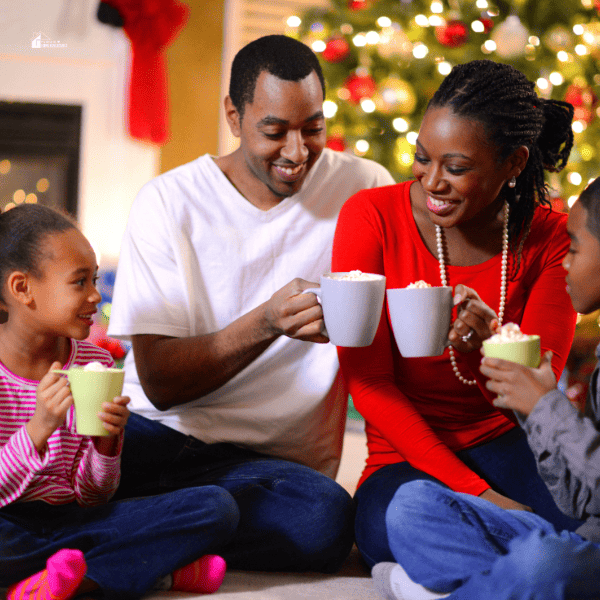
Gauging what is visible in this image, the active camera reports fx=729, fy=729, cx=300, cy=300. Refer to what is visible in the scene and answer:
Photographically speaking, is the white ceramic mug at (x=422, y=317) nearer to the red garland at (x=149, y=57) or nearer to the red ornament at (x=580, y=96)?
the red ornament at (x=580, y=96)

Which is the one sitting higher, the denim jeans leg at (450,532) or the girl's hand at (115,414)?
the girl's hand at (115,414)

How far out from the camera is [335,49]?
9.56 feet

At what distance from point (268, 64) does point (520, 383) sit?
0.93 metres

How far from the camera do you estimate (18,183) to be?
3.71 meters

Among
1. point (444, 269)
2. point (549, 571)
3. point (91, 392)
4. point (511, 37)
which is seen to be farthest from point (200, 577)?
point (511, 37)

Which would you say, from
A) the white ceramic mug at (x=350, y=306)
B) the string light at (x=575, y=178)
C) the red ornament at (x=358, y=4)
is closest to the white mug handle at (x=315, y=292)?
the white ceramic mug at (x=350, y=306)

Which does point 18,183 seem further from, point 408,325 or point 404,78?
point 408,325

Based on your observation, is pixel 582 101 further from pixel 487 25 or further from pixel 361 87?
pixel 361 87

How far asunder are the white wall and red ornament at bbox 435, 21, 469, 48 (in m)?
1.64

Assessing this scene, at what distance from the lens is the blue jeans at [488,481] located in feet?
4.42

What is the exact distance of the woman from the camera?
1330 mm

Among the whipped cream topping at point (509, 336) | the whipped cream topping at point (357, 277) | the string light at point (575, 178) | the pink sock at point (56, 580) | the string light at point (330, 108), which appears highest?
the string light at point (330, 108)

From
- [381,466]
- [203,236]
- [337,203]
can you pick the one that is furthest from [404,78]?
[381,466]

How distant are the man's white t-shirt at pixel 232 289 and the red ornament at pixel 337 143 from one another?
1.32 metres
